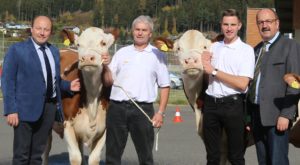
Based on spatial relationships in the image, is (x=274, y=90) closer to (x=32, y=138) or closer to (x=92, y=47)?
(x=92, y=47)

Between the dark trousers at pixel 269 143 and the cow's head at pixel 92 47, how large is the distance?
2.00 metres

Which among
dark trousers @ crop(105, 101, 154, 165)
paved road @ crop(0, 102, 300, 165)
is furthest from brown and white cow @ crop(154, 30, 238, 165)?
paved road @ crop(0, 102, 300, 165)

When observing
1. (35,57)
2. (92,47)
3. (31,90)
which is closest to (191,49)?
(92,47)

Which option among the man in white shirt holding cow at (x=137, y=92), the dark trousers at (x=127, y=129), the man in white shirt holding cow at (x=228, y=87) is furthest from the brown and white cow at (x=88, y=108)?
the man in white shirt holding cow at (x=228, y=87)

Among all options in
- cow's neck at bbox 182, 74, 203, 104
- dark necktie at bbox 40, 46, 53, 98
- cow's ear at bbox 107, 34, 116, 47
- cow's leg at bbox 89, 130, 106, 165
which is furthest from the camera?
cow's leg at bbox 89, 130, 106, 165

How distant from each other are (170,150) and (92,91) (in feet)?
14.3

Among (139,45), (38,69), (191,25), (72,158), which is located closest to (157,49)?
(139,45)

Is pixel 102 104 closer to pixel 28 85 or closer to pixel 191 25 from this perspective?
pixel 28 85

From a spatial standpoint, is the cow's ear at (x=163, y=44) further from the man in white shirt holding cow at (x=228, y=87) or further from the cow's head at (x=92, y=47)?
the man in white shirt holding cow at (x=228, y=87)

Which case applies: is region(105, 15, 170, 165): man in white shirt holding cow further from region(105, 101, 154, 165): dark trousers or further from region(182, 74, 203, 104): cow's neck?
region(182, 74, 203, 104): cow's neck

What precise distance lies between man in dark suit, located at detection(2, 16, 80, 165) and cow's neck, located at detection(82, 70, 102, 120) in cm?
63

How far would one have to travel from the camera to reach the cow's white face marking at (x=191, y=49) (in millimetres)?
6887

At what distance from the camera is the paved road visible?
10.4m

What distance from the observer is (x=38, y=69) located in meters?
6.62
